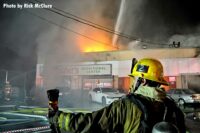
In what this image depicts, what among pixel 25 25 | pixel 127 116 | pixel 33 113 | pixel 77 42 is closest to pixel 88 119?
pixel 127 116

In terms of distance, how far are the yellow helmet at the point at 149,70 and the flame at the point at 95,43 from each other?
996 inches

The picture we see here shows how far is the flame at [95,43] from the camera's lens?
1104 inches

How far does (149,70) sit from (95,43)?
2783cm

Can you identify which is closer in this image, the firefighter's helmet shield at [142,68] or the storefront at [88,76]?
the firefighter's helmet shield at [142,68]

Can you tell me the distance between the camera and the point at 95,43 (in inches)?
1168

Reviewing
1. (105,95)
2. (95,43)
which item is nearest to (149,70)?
(105,95)

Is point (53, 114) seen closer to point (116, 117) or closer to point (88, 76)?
point (116, 117)

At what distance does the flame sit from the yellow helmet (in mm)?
25290

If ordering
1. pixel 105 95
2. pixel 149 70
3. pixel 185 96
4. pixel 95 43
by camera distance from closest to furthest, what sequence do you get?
pixel 149 70
pixel 105 95
pixel 185 96
pixel 95 43

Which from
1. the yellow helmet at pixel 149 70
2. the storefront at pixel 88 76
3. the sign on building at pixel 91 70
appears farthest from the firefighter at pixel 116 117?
the sign on building at pixel 91 70

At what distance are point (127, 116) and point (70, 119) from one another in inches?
14.5

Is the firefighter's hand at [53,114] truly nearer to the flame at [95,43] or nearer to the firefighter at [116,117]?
the firefighter at [116,117]

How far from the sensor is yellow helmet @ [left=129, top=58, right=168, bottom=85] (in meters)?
1.96

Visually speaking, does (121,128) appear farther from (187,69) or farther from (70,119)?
(187,69)
